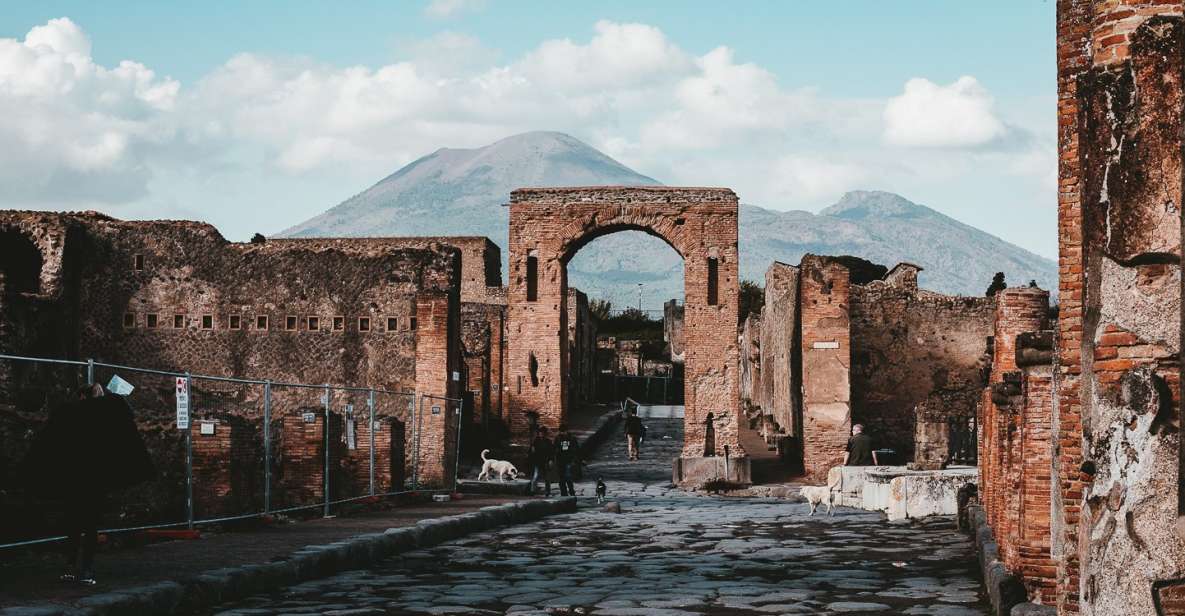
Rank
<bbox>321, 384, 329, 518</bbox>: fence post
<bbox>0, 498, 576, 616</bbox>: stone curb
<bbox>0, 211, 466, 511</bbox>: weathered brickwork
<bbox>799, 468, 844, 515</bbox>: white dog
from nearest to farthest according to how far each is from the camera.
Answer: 1. <bbox>0, 498, 576, 616</bbox>: stone curb
2. <bbox>321, 384, 329, 518</bbox>: fence post
3. <bbox>799, 468, 844, 515</bbox>: white dog
4. <bbox>0, 211, 466, 511</bbox>: weathered brickwork

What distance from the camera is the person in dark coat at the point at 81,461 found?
27.6 ft

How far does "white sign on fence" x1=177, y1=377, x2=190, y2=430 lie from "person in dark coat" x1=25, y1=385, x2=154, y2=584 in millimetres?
3526

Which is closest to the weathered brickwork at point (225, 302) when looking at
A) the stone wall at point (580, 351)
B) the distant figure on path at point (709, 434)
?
the distant figure on path at point (709, 434)

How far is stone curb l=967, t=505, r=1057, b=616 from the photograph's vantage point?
7.17 m

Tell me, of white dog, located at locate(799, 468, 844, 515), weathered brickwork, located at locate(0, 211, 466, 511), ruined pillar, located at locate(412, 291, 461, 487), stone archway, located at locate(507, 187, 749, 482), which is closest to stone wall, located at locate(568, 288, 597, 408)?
stone archway, located at locate(507, 187, 749, 482)

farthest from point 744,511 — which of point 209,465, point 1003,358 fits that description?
point 1003,358

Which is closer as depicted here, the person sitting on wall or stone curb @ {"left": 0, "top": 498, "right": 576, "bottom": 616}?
stone curb @ {"left": 0, "top": 498, "right": 576, "bottom": 616}

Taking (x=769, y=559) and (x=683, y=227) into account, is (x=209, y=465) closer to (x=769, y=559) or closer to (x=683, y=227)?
(x=769, y=559)

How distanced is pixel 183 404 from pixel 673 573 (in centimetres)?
445

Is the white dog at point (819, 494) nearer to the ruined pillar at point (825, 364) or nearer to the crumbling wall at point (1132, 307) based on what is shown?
the ruined pillar at point (825, 364)

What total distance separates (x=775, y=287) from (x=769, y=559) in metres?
22.2

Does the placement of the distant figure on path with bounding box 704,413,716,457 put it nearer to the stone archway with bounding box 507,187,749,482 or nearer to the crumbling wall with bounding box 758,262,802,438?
the stone archway with bounding box 507,187,749,482

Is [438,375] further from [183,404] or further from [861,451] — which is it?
[183,404]

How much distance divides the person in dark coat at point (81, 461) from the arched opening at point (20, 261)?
18.6 meters
